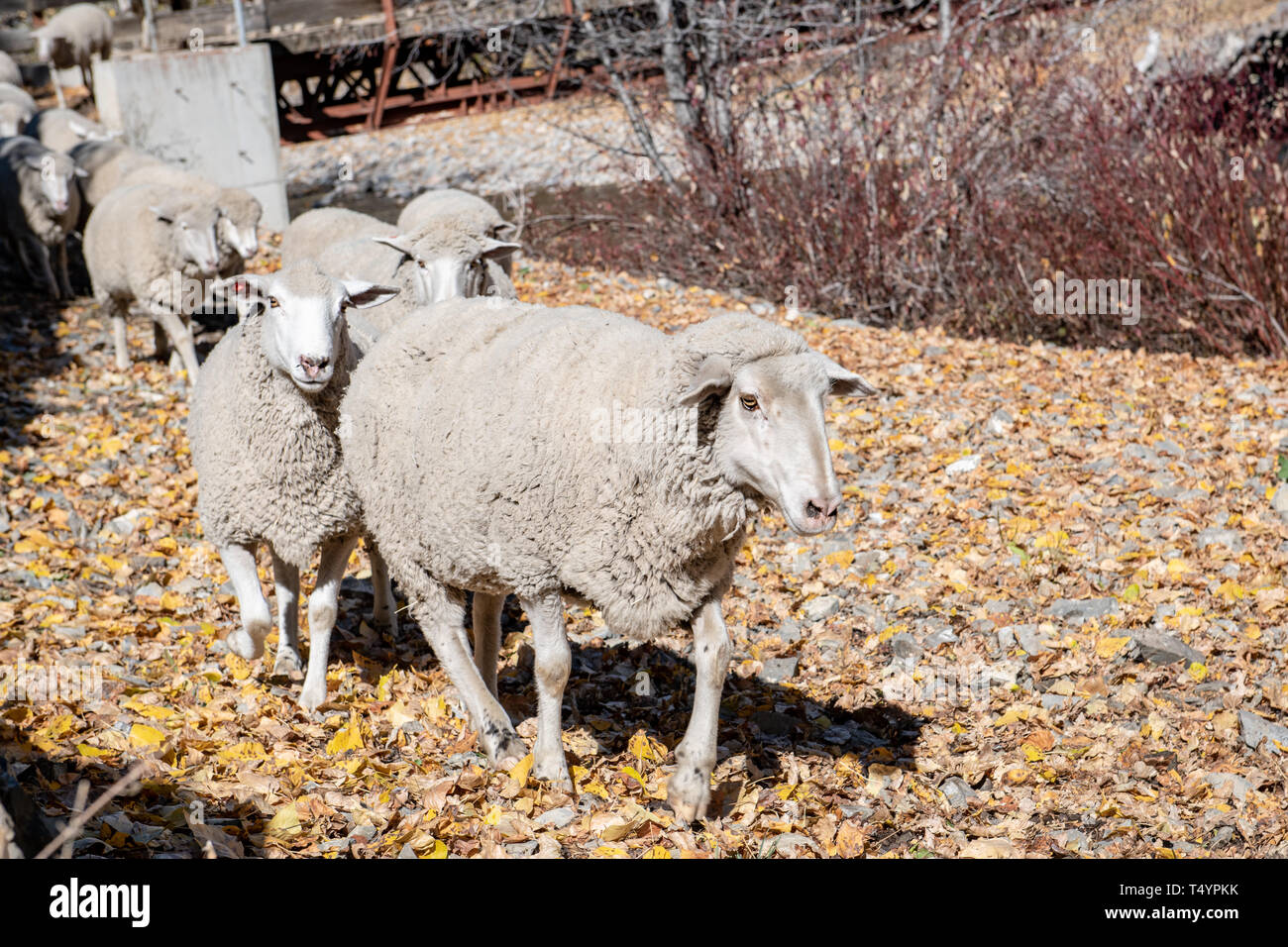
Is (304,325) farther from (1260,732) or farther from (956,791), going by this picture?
(1260,732)

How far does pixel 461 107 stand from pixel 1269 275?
14.0 meters

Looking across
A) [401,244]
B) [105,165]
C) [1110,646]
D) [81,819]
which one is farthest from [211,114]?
[81,819]

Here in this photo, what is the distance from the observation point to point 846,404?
871 centimetres

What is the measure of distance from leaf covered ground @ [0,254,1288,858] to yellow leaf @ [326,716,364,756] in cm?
1

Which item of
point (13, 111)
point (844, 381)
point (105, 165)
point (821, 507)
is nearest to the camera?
point (821, 507)

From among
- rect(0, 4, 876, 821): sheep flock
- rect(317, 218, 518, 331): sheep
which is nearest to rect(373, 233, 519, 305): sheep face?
rect(317, 218, 518, 331): sheep

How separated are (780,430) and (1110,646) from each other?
2538mm

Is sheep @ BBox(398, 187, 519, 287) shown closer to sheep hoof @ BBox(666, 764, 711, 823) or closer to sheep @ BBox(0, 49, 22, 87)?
sheep hoof @ BBox(666, 764, 711, 823)

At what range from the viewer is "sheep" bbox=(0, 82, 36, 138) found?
15.4m

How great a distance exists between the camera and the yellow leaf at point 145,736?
4.39m

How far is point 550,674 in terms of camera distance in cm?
413

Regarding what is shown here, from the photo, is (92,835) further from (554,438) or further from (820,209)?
(820,209)

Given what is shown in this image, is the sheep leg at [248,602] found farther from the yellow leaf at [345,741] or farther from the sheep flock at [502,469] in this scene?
the yellow leaf at [345,741]

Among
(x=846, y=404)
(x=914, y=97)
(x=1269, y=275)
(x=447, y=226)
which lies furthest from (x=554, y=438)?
(x=914, y=97)
